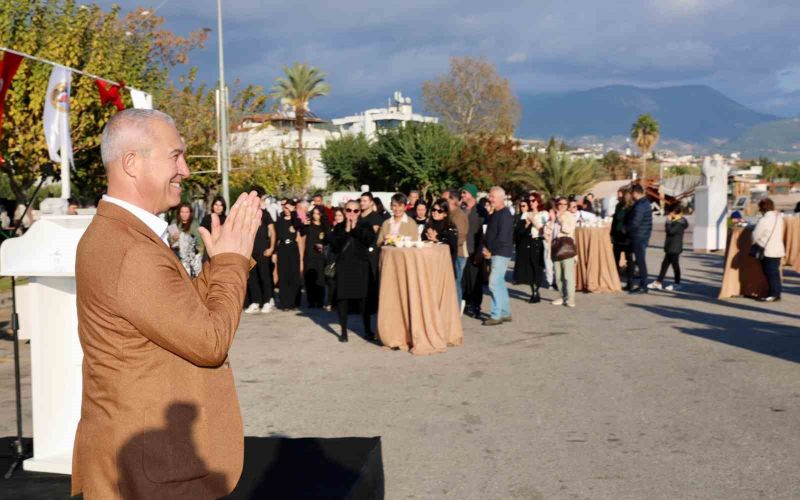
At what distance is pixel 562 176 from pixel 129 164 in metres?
31.6

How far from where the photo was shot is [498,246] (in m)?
11.6

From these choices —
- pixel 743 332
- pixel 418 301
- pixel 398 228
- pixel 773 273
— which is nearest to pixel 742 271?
pixel 773 273

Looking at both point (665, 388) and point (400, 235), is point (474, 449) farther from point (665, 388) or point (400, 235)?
point (400, 235)

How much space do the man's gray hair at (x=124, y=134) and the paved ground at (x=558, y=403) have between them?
3.43 m

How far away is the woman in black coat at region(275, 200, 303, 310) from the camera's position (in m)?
14.2

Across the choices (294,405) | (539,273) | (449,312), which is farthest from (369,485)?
(539,273)

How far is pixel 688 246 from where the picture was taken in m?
27.2

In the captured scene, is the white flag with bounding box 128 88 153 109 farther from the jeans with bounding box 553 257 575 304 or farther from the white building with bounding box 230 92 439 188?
the white building with bounding box 230 92 439 188

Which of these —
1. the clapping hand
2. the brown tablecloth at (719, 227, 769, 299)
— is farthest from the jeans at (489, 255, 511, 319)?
the clapping hand

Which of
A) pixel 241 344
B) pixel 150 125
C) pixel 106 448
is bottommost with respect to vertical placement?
pixel 241 344

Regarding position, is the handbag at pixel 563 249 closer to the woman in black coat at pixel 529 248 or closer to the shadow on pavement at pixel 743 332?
the woman in black coat at pixel 529 248

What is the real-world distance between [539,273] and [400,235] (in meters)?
4.46

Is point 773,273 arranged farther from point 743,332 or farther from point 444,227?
point 444,227

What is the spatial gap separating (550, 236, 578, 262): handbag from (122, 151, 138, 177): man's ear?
1189 cm
